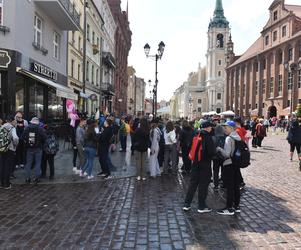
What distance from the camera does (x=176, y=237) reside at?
5.83 metres

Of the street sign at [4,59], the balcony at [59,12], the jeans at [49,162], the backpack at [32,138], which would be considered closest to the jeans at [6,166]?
the backpack at [32,138]

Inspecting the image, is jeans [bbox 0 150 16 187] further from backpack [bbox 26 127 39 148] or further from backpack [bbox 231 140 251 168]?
backpack [bbox 231 140 251 168]

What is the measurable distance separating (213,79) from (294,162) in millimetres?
106972

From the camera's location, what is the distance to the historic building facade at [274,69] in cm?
5719

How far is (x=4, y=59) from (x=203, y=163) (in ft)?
36.2

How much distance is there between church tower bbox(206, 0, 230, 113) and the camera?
4683 inches

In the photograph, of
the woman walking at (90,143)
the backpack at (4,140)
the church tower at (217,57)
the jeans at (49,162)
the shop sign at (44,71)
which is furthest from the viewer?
the church tower at (217,57)

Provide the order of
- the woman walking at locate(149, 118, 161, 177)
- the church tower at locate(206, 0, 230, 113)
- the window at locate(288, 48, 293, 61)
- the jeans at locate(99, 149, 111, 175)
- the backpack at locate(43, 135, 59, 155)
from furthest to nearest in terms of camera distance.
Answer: the church tower at locate(206, 0, 230, 113) < the window at locate(288, 48, 293, 61) < the woman walking at locate(149, 118, 161, 177) < the jeans at locate(99, 149, 111, 175) < the backpack at locate(43, 135, 59, 155)

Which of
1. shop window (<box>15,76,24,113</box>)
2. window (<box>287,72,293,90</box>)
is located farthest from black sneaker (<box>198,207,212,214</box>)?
window (<box>287,72,293,90</box>)

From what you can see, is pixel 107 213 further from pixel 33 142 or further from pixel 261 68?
pixel 261 68

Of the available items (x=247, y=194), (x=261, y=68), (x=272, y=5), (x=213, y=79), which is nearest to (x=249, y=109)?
(x=261, y=68)

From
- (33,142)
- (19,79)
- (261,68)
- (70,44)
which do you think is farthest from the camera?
(261,68)

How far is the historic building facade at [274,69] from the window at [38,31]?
37.2 m

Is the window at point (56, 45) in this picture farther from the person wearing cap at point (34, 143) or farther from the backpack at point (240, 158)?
the backpack at point (240, 158)
